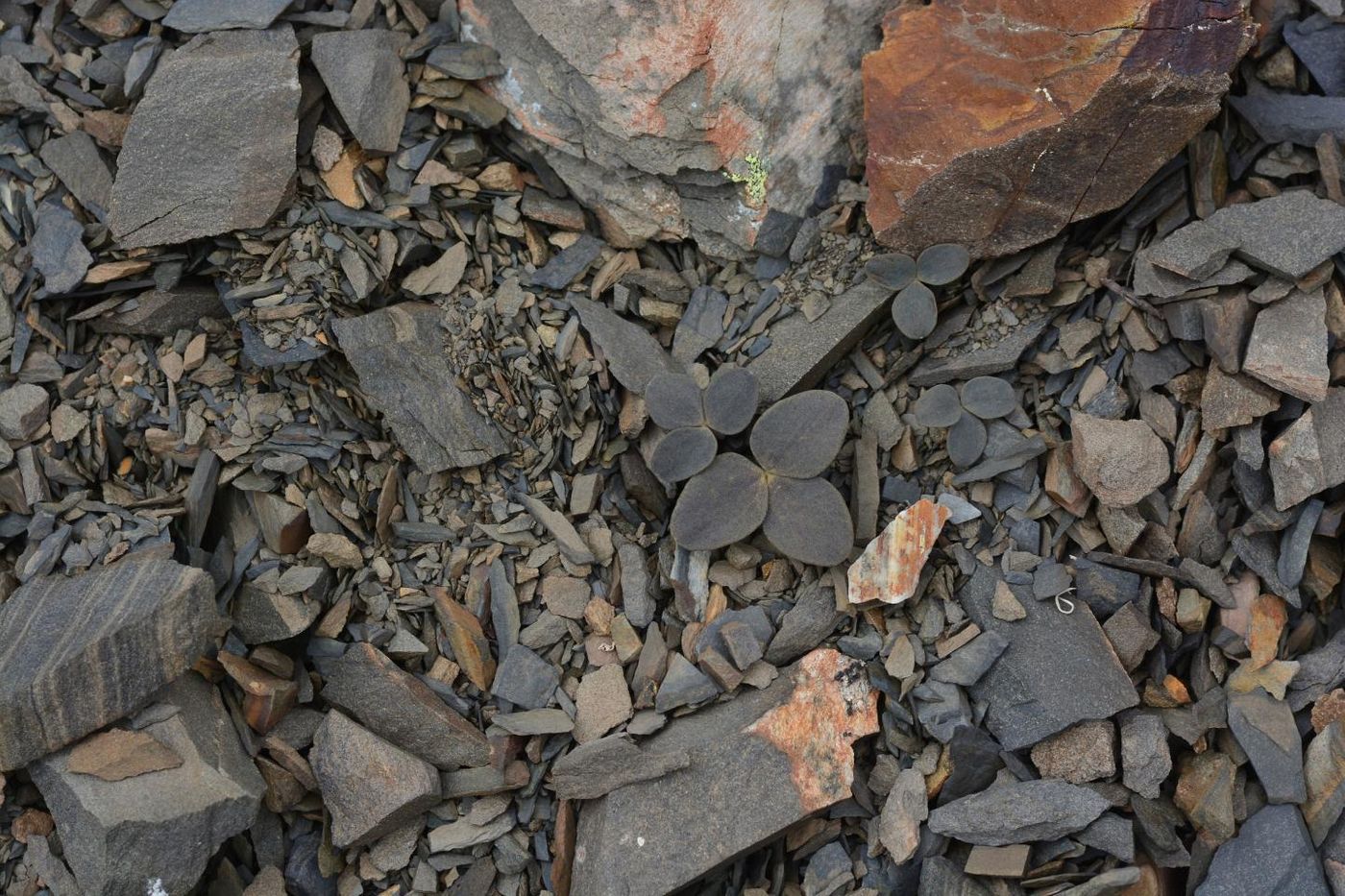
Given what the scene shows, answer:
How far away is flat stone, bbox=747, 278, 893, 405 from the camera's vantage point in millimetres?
2383

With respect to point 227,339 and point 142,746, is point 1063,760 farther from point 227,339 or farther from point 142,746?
point 227,339

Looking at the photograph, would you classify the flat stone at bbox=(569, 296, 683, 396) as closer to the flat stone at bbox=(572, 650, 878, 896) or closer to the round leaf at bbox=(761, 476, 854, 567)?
the round leaf at bbox=(761, 476, 854, 567)

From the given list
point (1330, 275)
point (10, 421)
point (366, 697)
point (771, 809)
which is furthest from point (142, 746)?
point (1330, 275)

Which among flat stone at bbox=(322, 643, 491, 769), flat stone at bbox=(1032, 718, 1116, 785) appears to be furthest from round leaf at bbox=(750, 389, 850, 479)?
flat stone at bbox=(322, 643, 491, 769)

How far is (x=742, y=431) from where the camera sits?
2.41 meters

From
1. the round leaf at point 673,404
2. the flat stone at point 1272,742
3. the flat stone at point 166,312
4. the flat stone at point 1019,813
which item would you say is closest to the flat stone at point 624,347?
the round leaf at point 673,404

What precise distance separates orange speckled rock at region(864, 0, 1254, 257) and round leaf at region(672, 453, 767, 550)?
2.05 feet

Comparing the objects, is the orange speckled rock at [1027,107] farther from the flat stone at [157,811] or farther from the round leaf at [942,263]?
the flat stone at [157,811]

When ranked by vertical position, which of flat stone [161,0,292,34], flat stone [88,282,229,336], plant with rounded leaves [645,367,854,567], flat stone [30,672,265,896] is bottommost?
flat stone [30,672,265,896]

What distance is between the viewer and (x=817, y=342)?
7.86 feet

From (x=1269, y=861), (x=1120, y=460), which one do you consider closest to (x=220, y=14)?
(x=1120, y=460)

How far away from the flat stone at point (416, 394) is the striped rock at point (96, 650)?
1.70ft

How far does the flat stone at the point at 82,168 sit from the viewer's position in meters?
2.47

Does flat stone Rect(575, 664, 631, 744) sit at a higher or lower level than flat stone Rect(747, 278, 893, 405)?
lower
